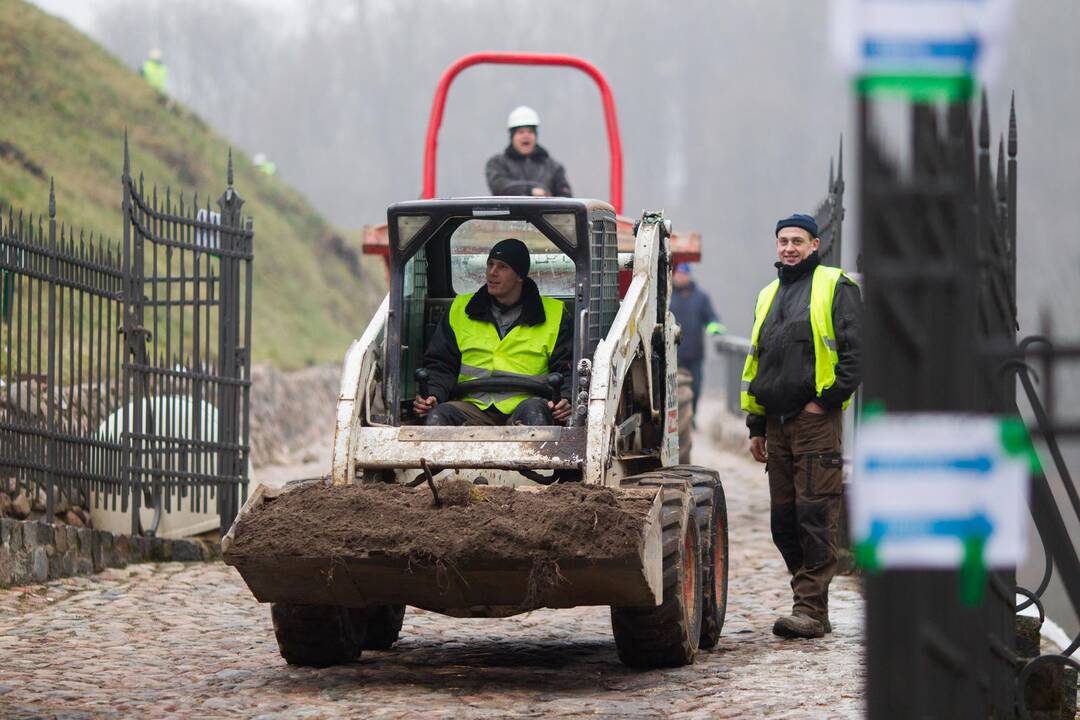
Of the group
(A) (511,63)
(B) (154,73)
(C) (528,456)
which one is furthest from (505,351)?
(B) (154,73)

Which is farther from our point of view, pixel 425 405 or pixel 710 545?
pixel 425 405

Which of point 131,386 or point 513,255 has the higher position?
point 513,255

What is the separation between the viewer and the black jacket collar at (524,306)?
9.15m

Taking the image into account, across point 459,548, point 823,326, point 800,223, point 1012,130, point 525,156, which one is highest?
point 525,156

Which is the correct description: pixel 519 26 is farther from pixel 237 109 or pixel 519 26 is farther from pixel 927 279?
pixel 927 279

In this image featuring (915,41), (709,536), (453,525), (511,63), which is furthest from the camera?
(511,63)

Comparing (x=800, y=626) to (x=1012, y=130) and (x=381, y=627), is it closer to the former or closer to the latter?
(x=381, y=627)

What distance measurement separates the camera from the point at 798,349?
30.0 feet

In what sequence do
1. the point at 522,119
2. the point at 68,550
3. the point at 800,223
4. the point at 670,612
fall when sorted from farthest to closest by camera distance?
the point at 522,119 → the point at 68,550 → the point at 800,223 → the point at 670,612

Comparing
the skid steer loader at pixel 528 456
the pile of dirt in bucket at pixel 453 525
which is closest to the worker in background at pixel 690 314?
the skid steer loader at pixel 528 456

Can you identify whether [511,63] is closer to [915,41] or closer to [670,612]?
[670,612]

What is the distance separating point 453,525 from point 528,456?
33.5 inches

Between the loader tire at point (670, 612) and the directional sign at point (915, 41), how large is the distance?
4254mm

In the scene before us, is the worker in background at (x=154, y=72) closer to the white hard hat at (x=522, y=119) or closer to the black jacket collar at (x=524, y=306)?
the white hard hat at (x=522, y=119)
